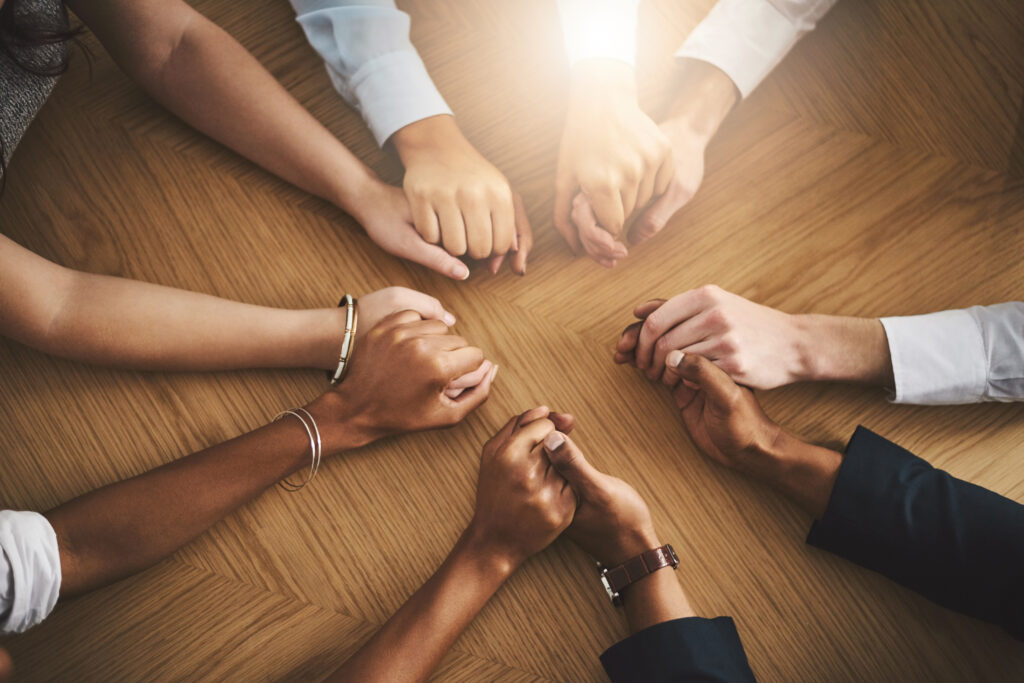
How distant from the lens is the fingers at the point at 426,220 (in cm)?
64

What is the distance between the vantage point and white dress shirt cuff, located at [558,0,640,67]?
0.67 meters

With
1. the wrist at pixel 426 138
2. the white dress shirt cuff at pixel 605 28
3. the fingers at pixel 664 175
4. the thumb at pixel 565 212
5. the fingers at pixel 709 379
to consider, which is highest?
the white dress shirt cuff at pixel 605 28

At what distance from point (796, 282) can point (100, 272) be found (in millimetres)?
723

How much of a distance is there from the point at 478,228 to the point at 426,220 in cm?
5

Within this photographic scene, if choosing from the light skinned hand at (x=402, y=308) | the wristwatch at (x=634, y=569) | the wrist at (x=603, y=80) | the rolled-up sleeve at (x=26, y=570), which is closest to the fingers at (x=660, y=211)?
the wrist at (x=603, y=80)

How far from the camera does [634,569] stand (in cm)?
60

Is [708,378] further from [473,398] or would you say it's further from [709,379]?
[473,398]

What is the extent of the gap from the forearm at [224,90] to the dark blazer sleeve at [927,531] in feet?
1.80

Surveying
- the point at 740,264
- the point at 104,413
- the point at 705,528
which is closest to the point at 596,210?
the point at 740,264

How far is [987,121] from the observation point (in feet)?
2.27

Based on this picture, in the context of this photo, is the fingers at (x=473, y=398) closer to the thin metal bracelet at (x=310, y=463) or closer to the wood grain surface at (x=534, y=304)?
the wood grain surface at (x=534, y=304)

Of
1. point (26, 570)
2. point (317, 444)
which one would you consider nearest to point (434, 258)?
point (317, 444)

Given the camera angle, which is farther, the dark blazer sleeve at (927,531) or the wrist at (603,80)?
the wrist at (603,80)

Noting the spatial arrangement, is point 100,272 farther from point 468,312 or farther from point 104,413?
point 468,312
